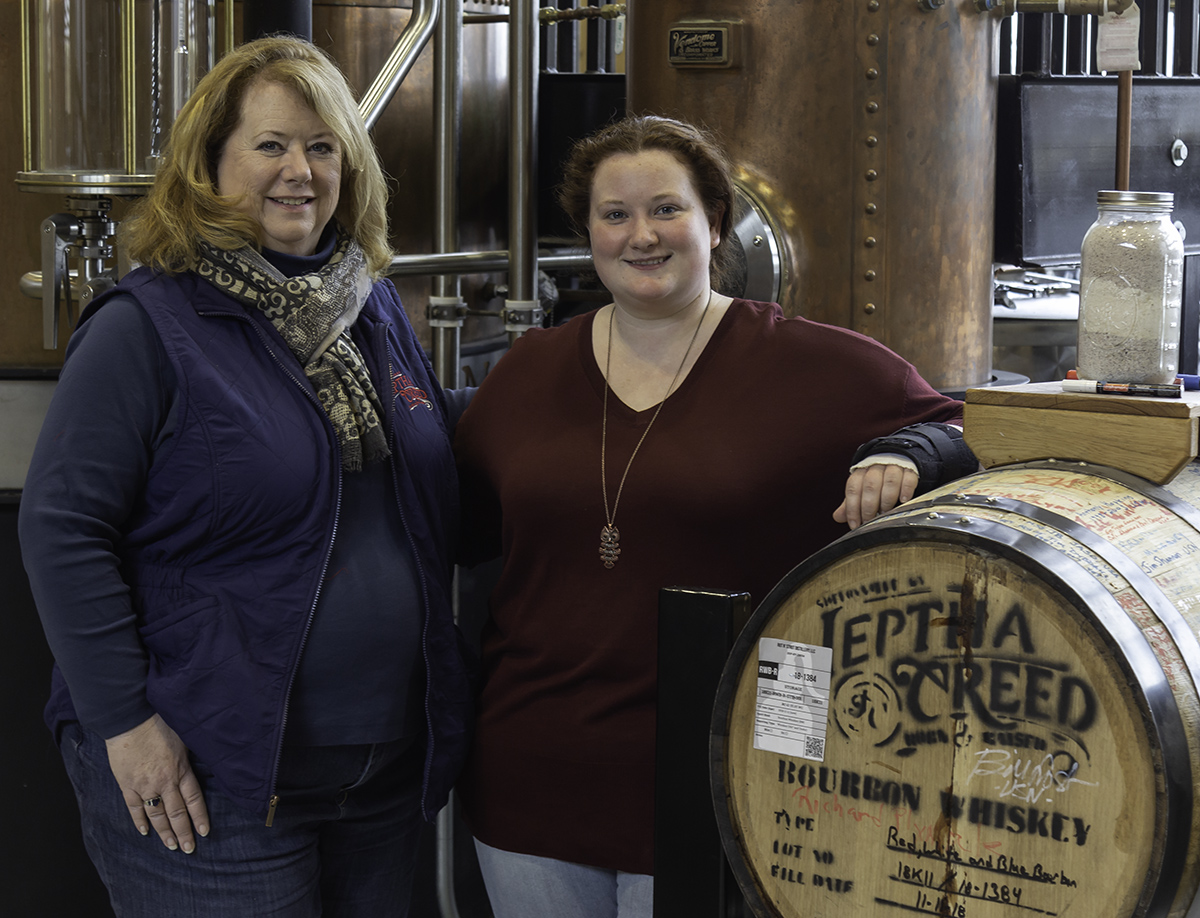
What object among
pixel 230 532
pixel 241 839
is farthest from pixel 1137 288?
pixel 241 839

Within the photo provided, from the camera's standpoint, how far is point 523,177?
3197mm

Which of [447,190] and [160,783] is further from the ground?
[447,190]

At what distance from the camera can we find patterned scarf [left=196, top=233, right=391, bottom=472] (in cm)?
189

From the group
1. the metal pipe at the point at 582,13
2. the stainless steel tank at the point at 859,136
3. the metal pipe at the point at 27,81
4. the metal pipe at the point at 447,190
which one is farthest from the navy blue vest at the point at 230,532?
the metal pipe at the point at 582,13

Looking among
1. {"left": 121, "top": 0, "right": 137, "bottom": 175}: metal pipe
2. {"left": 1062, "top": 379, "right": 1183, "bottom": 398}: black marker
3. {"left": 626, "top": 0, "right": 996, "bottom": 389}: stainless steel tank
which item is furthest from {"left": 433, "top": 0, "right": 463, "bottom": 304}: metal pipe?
{"left": 1062, "top": 379, "right": 1183, "bottom": 398}: black marker

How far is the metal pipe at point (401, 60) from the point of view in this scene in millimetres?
2826

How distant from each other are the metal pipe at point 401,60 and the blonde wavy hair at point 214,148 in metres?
0.76

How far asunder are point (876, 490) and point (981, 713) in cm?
44

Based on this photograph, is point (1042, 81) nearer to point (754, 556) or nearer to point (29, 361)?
point (754, 556)

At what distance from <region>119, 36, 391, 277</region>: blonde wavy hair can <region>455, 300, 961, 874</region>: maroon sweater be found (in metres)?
0.51

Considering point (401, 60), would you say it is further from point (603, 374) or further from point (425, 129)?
point (603, 374)

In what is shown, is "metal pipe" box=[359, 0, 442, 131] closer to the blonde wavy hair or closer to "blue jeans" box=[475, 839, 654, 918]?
the blonde wavy hair

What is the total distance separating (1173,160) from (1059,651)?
2663 millimetres

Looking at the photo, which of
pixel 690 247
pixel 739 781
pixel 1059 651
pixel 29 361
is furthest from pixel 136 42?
pixel 1059 651
